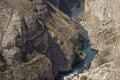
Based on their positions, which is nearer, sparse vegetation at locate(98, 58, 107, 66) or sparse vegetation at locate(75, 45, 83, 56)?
sparse vegetation at locate(98, 58, 107, 66)

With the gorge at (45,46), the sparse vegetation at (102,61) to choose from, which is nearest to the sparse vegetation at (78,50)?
the gorge at (45,46)

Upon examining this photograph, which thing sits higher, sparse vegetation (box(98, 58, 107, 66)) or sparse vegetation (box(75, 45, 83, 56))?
sparse vegetation (box(98, 58, 107, 66))

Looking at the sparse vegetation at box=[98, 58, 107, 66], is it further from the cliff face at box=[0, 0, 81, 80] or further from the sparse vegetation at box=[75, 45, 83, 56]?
the sparse vegetation at box=[75, 45, 83, 56]

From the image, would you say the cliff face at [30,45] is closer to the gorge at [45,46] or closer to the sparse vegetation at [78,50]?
the gorge at [45,46]

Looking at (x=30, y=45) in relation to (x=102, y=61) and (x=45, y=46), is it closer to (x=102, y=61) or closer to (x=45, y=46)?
(x=45, y=46)

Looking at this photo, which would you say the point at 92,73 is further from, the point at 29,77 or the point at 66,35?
the point at 66,35

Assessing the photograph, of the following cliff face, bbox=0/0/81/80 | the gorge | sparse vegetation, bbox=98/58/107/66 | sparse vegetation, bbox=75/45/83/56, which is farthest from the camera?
sparse vegetation, bbox=75/45/83/56

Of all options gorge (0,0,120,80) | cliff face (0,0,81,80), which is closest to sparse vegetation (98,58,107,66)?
gorge (0,0,120,80)

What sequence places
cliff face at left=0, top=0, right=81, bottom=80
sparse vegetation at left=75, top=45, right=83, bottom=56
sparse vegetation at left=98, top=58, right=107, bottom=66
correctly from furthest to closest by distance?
sparse vegetation at left=75, top=45, right=83, bottom=56
cliff face at left=0, top=0, right=81, bottom=80
sparse vegetation at left=98, top=58, right=107, bottom=66
